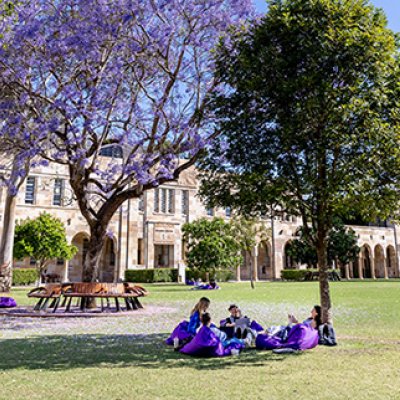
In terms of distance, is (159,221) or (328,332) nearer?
(328,332)

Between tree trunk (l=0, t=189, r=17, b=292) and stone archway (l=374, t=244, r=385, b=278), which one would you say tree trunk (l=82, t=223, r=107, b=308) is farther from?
stone archway (l=374, t=244, r=385, b=278)

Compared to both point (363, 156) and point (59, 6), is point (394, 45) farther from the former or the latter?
point (59, 6)

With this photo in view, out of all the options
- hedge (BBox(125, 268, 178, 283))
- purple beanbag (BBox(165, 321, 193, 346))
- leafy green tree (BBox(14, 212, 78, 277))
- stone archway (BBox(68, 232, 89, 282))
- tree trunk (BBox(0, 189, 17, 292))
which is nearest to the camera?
purple beanbag (BBox(165, 321, 193, 346))

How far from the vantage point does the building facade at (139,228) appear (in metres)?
34.3

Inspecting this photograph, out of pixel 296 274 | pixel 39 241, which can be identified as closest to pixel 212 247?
pixel 39 241

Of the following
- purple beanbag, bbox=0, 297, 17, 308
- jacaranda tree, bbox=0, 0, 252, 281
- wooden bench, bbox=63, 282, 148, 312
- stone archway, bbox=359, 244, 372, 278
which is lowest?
purple beanbag, bbox=0, 297, 17, 308

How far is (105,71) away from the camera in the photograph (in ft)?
44.2

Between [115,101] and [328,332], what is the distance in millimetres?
9884

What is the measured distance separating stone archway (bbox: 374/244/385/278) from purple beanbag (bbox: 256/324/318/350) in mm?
51261

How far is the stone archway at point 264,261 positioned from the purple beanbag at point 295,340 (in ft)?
128

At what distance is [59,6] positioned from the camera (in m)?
12.8

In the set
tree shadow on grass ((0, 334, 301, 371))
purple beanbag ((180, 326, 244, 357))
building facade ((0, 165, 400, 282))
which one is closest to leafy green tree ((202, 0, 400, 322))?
purple beanbag ((180, 326, 244, 357))

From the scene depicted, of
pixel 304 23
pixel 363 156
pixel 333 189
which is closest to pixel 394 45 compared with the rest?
pixel 304 23

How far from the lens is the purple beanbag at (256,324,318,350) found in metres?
7.25
